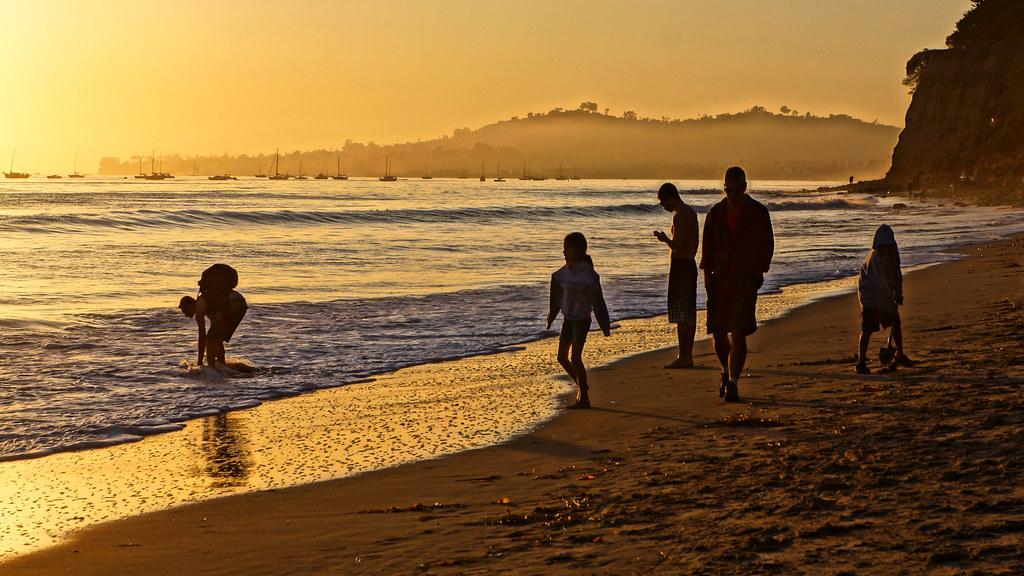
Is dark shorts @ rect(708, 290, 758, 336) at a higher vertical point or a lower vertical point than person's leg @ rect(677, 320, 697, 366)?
higher

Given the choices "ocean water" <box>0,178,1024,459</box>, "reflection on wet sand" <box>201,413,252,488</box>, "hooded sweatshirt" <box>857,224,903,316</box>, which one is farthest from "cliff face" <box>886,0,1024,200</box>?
"reflection on wet sand" <box>201,413,252,488</box>

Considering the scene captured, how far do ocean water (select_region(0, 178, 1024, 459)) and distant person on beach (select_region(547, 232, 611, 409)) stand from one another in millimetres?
534

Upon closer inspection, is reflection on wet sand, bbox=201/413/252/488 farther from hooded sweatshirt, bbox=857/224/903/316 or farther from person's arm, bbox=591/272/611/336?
hooded sweatshirt, bbox=857/224/903/316

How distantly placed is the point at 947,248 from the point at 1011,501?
24.2 meters

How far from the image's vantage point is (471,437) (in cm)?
741

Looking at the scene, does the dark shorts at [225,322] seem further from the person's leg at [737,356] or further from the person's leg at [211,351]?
the person's leg at [737,356]

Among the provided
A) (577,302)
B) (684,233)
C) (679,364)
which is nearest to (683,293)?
(684,233)

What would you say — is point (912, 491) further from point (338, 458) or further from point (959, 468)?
point (338, 458)

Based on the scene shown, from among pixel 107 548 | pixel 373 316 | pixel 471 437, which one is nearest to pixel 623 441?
pixel 471 437

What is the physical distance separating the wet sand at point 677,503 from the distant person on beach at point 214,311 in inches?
171

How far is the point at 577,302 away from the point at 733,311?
4.10 feet

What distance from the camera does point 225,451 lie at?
Result: 7.33 m

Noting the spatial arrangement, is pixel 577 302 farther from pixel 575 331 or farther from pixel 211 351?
pixel 211 351

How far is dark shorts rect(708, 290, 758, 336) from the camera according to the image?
790 centimetres
